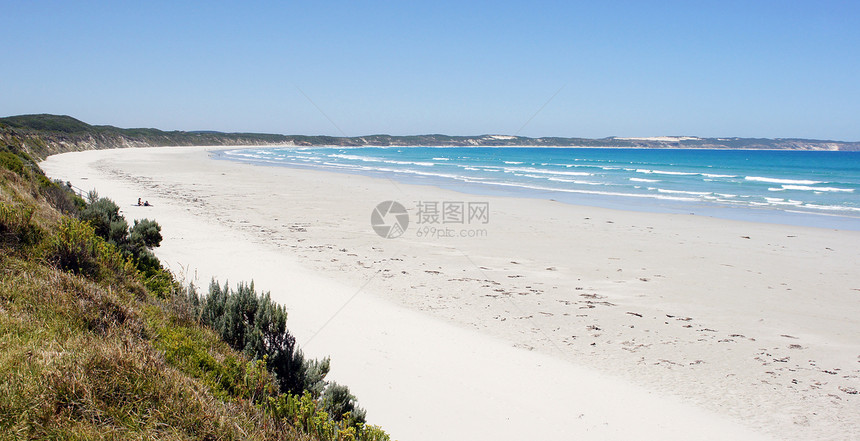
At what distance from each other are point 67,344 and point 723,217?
18.6m

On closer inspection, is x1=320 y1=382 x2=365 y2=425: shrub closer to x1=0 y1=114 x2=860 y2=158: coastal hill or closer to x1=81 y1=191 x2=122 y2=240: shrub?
x1=81 y1=191 x2=122 y2=240: shrub

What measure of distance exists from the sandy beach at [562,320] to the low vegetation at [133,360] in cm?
102

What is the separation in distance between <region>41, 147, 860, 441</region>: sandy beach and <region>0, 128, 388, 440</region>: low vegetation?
3.34 feet

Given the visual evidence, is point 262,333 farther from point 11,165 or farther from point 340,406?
point 11,165

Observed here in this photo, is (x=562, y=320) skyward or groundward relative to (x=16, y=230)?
groundward

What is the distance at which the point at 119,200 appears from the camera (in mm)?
14008

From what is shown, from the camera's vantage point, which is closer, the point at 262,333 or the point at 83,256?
the point at 262,333

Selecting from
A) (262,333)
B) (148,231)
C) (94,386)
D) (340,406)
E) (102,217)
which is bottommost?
(340,406)

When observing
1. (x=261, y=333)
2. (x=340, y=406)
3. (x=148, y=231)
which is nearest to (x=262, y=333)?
(x=261, y=333)

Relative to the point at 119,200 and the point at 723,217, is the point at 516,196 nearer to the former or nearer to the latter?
the point at 723,217

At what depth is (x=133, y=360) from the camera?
7.98 feet

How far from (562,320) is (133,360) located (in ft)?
16.6

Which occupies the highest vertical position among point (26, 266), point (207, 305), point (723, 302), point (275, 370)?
point (26, 266)

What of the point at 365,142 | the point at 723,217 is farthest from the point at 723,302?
the point at 365,142
